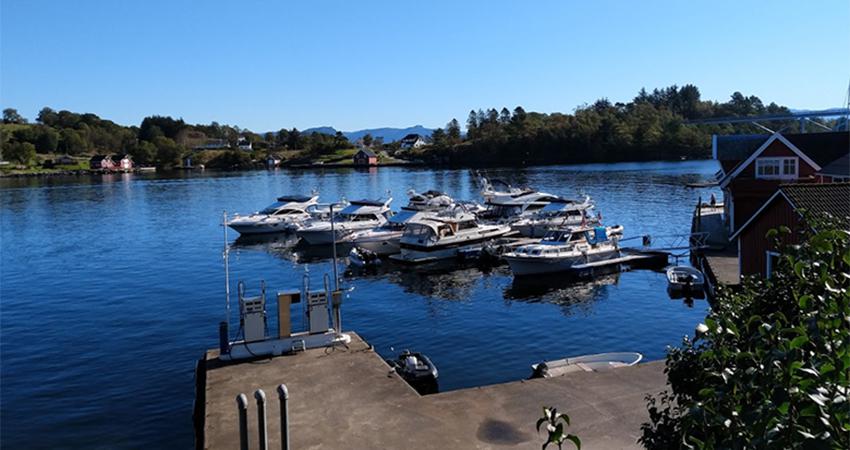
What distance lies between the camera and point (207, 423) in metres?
13.7

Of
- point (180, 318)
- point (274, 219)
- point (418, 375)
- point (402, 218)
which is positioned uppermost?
point (402, 218)

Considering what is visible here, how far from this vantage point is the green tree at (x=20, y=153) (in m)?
168

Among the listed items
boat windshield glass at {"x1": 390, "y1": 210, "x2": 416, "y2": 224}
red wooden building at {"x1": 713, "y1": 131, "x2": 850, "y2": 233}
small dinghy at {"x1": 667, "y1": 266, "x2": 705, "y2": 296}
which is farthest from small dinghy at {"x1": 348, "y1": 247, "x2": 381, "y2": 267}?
red wooden building at {"x1": 713, "y1": 131, "x2": 850, "y2": 233}

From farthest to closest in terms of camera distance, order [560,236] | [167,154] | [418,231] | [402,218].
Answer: [167,154] → [402,218] → [418,231] → [560,236]

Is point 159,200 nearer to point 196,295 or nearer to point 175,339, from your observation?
point 196,295

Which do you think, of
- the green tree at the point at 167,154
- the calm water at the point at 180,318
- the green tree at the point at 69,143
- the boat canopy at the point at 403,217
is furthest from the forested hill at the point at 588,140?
the boat canopy at the point at 403,217

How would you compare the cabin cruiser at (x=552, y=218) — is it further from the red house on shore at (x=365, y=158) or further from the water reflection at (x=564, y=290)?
the red house on shore at (x=365, y=158)

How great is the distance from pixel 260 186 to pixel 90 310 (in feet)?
285

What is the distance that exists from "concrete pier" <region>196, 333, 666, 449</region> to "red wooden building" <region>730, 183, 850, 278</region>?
13.7ft

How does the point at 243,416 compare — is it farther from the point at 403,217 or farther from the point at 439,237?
the point at 403,217

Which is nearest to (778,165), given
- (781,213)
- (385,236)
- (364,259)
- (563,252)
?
(563,252)

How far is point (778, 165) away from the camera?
35.6 meters

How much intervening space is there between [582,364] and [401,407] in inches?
269

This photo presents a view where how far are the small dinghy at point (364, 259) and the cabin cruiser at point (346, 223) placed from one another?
245 inches
